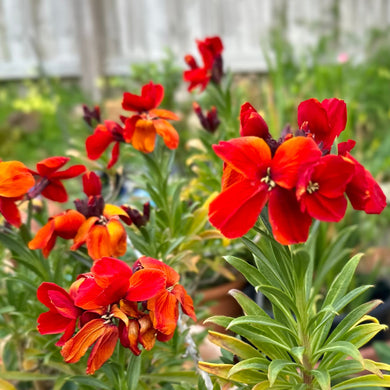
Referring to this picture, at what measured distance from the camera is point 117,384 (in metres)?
0.78

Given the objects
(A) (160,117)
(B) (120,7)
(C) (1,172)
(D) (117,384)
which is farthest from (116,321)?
(B) (120,7)

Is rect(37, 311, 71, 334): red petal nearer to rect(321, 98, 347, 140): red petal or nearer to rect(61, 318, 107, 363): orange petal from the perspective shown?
rect(61, 318, 107, 363): orange petal

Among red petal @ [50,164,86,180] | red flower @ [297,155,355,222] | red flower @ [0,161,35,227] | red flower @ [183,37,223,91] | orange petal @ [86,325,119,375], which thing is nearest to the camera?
red flower @ [297,155,355,222]

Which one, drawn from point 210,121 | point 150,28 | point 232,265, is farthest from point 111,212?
point 150,28

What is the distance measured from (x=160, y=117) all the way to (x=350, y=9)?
383 centimetres

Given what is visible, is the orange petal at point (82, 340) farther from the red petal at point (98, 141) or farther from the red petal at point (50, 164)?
the red petal at point (98, 141)

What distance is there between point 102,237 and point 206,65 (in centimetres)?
61

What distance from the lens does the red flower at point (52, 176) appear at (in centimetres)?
85

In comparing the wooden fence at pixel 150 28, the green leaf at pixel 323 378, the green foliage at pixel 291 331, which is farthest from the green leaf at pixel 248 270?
the wooden fence at pixel 150 28

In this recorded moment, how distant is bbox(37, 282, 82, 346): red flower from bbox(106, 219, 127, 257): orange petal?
0.14 metres

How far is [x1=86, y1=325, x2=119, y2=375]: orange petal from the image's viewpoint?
0.64 metres

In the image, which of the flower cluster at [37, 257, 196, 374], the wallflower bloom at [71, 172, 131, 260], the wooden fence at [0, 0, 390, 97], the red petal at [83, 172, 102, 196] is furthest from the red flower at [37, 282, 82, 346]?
the wooden fence at [0, 0, 390, 97]

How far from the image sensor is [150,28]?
4.96m

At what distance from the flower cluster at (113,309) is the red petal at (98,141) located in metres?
0.36
